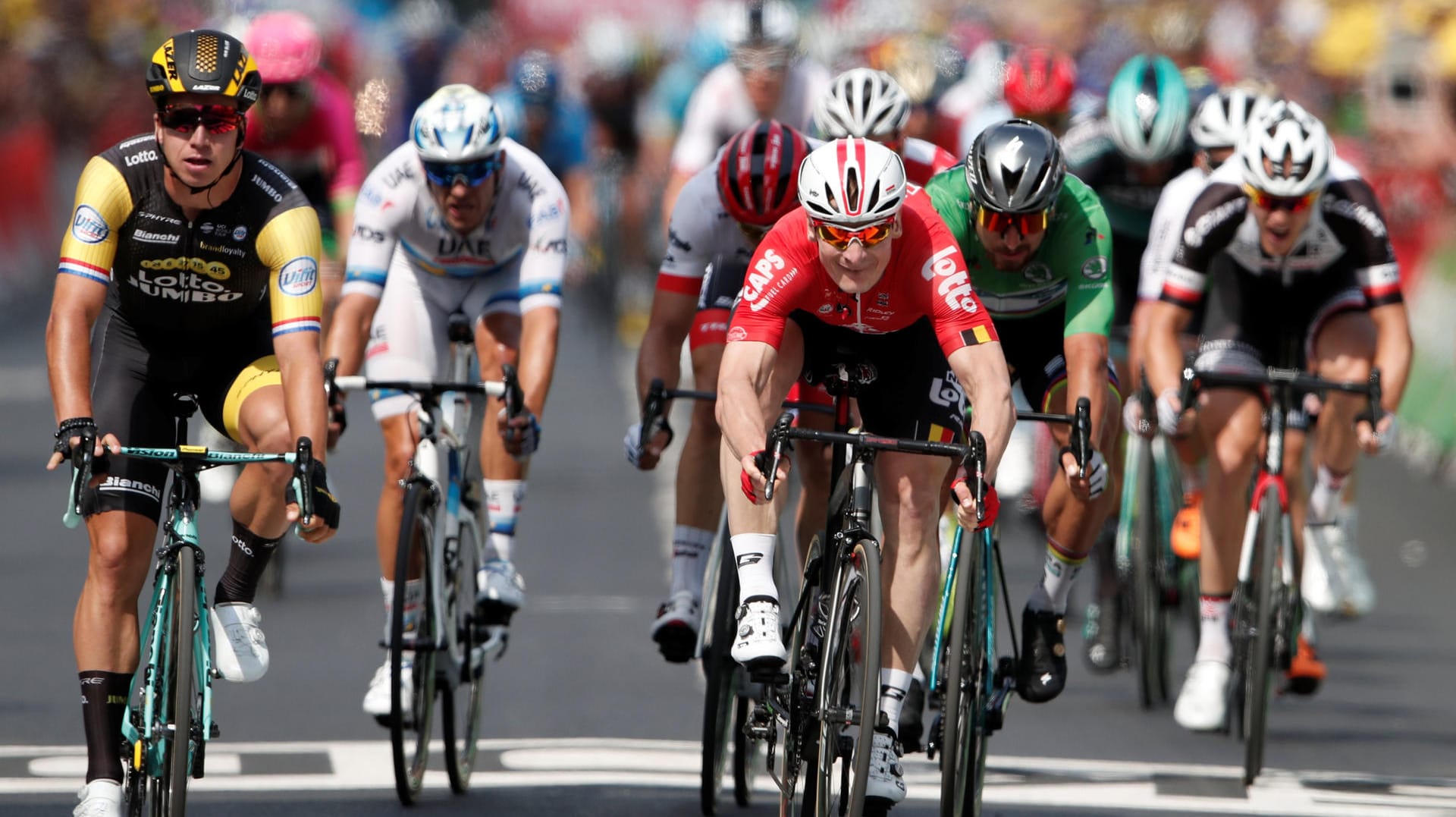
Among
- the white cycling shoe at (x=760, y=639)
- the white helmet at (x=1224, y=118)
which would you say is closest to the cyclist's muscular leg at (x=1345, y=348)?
the white helmet at (x=1224, y=118)

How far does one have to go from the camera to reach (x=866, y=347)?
7.58m

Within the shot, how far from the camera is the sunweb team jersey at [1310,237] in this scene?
30.8 ft

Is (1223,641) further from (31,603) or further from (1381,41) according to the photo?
(1381,41)

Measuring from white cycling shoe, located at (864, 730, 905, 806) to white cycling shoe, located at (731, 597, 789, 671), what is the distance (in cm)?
34

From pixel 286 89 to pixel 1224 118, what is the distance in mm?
4312

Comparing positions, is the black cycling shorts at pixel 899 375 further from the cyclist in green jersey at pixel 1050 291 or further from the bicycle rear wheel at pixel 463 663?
the bicycle rear wheel at pixel 463 663

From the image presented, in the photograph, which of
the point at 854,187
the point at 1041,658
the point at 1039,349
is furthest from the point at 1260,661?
the point at 854,187

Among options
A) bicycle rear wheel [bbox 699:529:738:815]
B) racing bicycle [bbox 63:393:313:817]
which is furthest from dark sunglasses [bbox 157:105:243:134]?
bicycle rear wheel [bbox 699:529:738:815]

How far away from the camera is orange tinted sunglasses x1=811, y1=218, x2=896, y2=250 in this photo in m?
7.05

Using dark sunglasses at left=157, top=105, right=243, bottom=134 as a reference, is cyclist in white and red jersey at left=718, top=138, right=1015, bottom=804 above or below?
below

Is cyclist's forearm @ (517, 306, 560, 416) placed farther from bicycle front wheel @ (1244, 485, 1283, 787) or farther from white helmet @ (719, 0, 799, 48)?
white helmet @ (719, 0, 799, 48)

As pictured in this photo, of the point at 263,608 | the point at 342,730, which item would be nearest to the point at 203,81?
the point at 342,730

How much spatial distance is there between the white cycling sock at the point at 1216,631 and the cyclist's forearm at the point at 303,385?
12.4 feet

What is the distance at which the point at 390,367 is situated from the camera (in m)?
9.41
